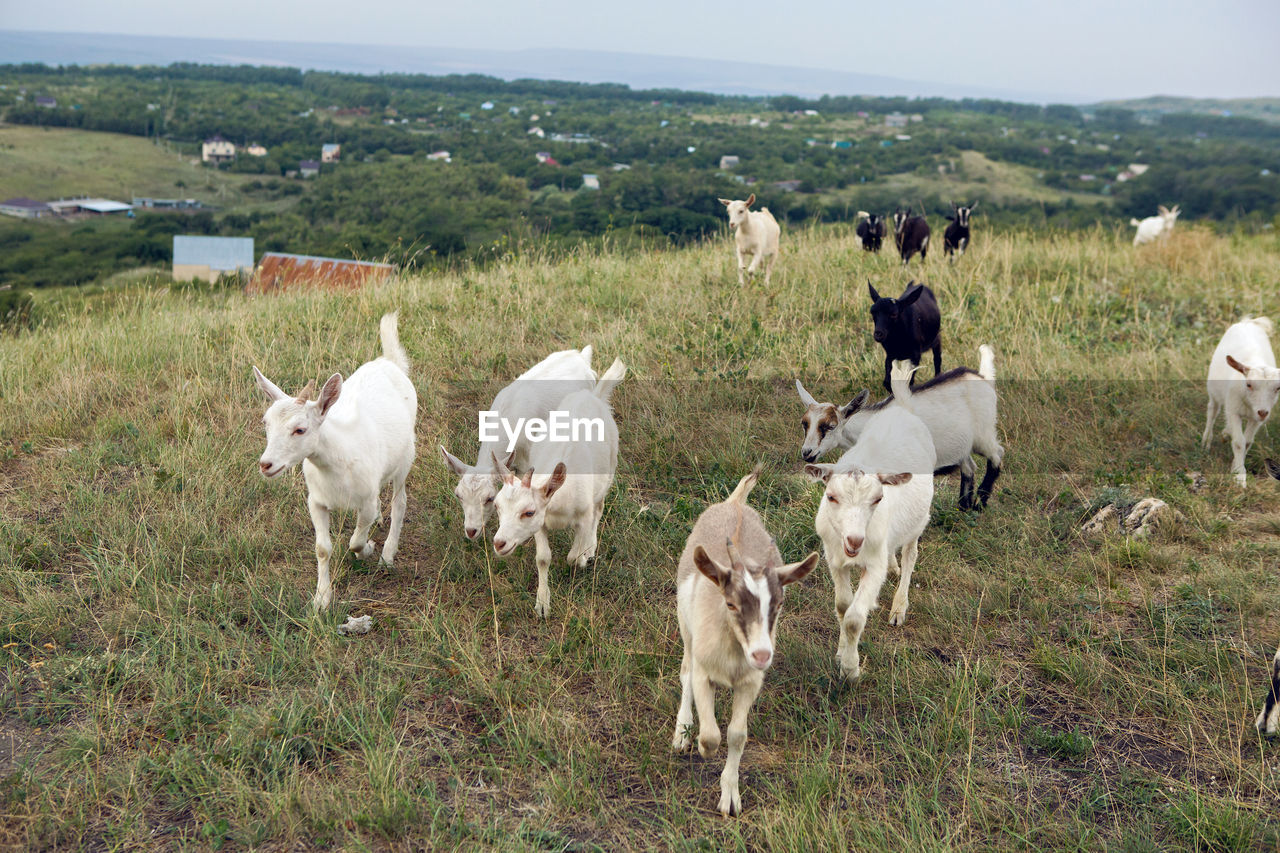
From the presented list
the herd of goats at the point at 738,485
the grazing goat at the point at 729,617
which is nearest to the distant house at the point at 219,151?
the herd of goats at the point at 738,485

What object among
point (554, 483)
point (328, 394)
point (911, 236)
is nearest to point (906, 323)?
point (554, 483)

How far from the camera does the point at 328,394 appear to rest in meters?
4.66

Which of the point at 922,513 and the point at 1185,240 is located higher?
the point at 1185,240

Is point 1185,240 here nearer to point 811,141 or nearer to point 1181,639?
point 1181,639

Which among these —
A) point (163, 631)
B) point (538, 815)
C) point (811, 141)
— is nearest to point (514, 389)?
point (163, 631)

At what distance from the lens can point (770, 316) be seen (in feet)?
30.8

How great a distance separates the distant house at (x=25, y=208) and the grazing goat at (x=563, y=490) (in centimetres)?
4024

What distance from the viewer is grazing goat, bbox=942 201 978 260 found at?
11.5 meters

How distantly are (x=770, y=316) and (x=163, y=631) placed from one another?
6714mm

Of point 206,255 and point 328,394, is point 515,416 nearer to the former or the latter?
point 328,394

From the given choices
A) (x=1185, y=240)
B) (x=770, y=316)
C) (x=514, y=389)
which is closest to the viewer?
(x=514, y=389)

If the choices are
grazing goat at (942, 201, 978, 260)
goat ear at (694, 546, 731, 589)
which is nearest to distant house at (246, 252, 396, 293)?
grazing goat at (942, 201, 978, 260)

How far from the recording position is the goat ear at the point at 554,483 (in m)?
4.60

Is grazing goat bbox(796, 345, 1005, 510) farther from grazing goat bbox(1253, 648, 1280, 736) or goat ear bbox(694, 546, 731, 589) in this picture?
goat ear bbox(694, 546, 731, 589)
